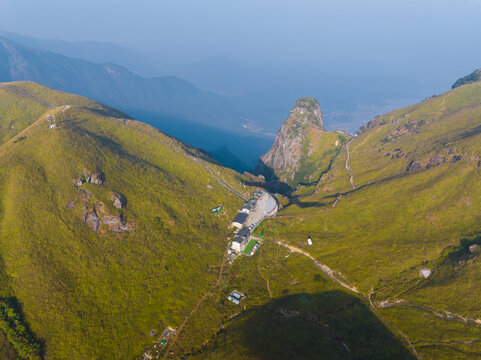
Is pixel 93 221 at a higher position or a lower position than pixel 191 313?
higher

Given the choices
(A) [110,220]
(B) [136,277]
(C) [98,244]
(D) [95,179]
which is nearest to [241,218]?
(B) [136,277]

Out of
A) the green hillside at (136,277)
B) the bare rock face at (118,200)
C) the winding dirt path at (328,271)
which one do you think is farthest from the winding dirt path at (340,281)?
the bare rock face at (118,200)

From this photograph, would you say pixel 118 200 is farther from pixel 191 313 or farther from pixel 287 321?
pixel 287 321

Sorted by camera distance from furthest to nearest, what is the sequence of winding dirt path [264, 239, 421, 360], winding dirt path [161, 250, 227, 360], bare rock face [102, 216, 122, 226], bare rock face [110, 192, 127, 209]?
bare rock face [110, 192, 127, 209] → bare rock face [102, 216, 122, 226] → winding dirt path [161, 250, 227, 360] → winding dirt path [264, 239, 421, 360]

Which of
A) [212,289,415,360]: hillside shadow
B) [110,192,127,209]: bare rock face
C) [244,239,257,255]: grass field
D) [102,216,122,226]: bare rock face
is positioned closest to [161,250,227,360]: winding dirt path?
[244,239,257,255]: grass field

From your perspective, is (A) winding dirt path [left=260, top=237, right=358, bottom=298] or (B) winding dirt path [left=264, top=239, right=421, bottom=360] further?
(A) winding dirt path [left=260, top=237, right=358, bottom=298]

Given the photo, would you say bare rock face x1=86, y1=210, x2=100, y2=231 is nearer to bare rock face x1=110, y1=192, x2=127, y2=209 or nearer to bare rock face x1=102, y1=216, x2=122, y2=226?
bare rock face x1=102, y1=216, x2=122, y2=226
